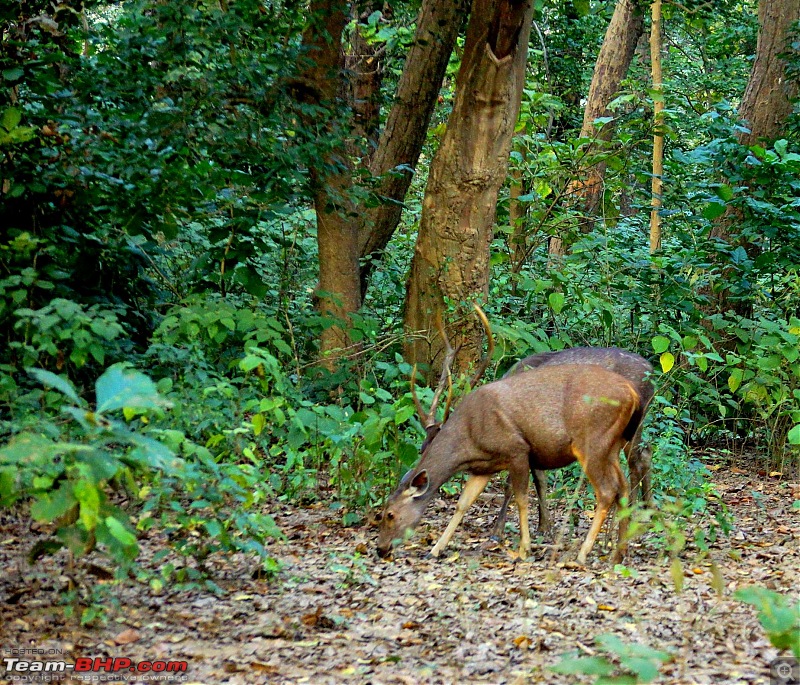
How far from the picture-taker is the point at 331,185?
29.9 feet

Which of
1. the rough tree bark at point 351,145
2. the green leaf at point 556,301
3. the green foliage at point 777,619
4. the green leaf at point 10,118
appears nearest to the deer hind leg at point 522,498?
the rough tree bark at point 351,145

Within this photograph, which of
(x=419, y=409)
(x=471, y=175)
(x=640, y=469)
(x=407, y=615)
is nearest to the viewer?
(x=407, y=615)

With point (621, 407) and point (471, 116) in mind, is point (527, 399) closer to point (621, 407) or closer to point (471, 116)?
point (621, 407)

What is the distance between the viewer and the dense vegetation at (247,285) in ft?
19.1

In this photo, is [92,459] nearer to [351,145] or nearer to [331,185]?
[331,185]

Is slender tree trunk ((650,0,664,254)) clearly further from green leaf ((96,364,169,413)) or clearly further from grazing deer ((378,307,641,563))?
green leaf ((96,364,169,413))

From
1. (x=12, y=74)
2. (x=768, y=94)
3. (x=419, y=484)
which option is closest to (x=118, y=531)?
(x=419, y=484)

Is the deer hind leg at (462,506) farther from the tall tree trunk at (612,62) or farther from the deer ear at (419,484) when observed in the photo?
the tall tree trunk at (612,62)

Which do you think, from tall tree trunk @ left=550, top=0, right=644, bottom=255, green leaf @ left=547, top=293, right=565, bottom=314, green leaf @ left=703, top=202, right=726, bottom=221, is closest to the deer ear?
green leaf @ left=547, top=293, right=565, bottom=314

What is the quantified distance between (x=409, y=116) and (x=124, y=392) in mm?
7136

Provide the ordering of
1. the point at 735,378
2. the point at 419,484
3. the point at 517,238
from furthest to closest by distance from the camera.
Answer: the point at 517,238
the point at 735,378
the point at 419,484

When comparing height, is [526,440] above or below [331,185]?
below

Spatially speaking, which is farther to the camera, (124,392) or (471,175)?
(471,175)

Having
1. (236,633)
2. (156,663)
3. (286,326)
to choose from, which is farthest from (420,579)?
(286,326)
